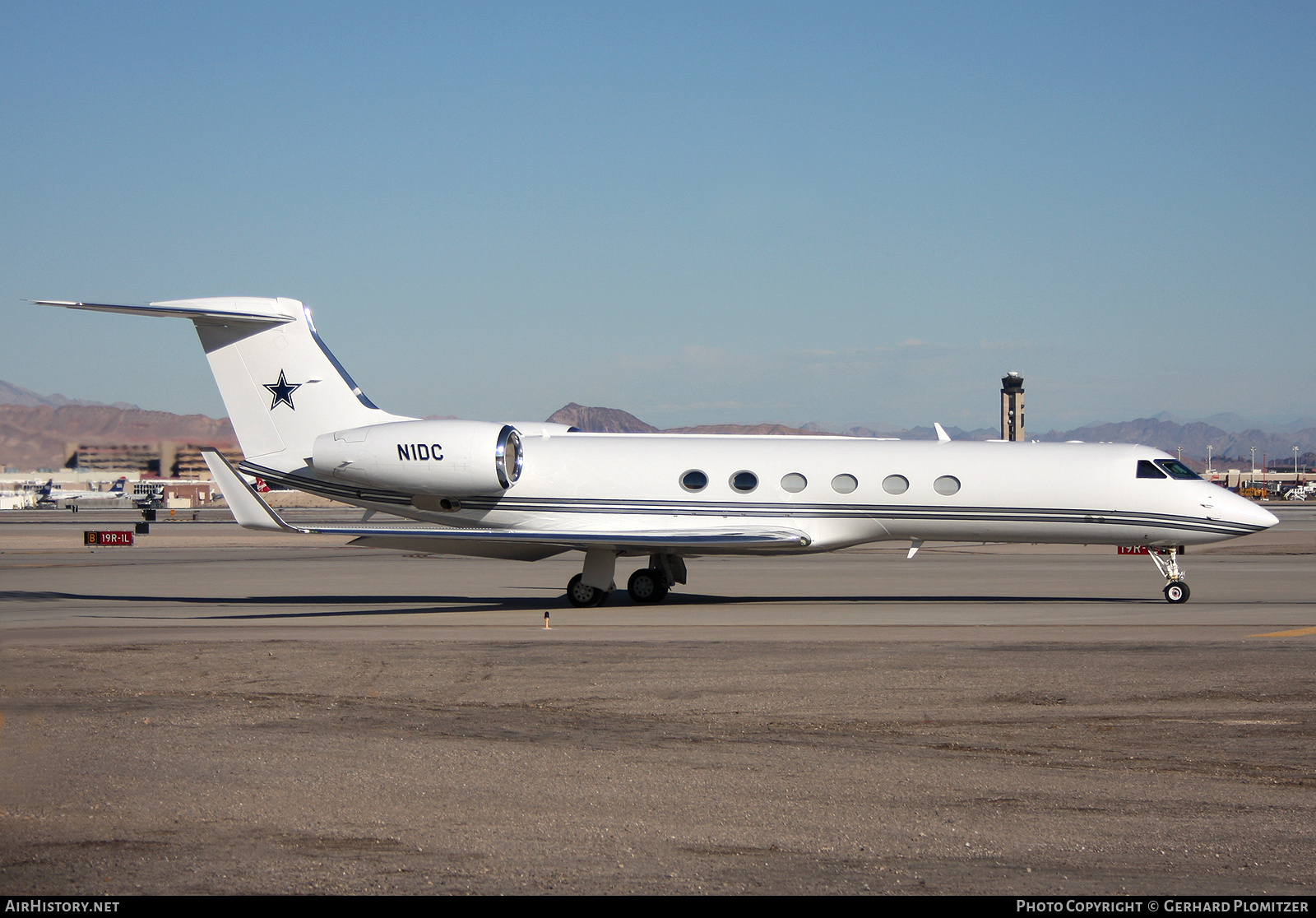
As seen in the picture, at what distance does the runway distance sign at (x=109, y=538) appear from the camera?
36.8 metres

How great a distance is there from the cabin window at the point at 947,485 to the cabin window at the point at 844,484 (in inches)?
52.4

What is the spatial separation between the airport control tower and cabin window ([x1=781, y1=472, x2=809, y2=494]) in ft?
369

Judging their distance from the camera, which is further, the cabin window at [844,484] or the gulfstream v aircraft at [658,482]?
the cabin window at [844,484]

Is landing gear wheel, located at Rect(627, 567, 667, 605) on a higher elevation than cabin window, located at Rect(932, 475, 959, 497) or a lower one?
lower

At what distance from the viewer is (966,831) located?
634cm

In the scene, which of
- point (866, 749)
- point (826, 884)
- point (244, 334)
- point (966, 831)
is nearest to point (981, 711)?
point (866, 749)

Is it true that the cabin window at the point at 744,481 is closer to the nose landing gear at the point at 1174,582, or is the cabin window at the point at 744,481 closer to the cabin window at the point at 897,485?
the cabin window at the point at 897,485

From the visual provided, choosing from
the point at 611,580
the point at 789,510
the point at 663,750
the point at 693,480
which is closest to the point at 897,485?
the point at 789,510

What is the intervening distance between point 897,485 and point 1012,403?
11671 centimetres

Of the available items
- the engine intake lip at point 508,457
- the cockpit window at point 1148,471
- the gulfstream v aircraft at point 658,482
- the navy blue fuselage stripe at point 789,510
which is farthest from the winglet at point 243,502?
the cockpit window at point 1148,471

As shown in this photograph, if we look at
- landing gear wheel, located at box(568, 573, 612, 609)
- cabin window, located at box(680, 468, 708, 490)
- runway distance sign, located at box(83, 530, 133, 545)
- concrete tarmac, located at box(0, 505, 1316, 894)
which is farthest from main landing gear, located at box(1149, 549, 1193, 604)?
runway distance sign, located at box(83, 530, 133, 545)

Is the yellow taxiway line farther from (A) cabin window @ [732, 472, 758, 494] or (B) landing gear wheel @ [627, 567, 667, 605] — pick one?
(B) landing gear wheel @ [627, 567, 667, 605]

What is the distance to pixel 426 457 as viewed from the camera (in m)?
19.9

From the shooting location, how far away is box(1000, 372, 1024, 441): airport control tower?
12875 centimetres
